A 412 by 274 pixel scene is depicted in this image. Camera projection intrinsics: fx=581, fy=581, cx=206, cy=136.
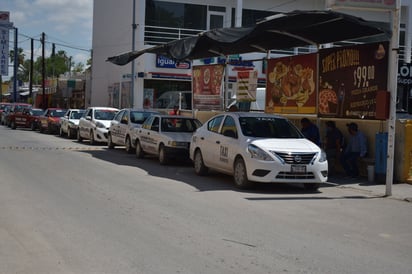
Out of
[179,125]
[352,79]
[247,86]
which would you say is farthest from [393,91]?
[247,86]

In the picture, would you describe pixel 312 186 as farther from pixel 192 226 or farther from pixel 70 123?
pixel 70 123

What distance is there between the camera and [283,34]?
17672 mm

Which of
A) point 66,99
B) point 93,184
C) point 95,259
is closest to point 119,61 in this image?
point 93,184

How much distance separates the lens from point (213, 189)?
12.5 metres

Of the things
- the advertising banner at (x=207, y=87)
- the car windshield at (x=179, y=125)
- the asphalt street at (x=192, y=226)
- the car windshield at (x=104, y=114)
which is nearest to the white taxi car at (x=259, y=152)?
the asphalt street at (x=192, y=226)

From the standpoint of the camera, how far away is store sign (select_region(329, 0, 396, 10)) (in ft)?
40.3

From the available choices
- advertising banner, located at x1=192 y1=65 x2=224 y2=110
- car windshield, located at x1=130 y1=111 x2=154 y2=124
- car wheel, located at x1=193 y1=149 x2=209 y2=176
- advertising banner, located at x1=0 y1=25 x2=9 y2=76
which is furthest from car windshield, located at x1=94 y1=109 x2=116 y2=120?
advertising banner, located at x1=0 y1=25 x2=9 y2=76

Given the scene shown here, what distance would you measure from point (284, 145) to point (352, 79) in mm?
4890

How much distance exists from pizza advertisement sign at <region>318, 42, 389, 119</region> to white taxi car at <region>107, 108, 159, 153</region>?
22.5 feet

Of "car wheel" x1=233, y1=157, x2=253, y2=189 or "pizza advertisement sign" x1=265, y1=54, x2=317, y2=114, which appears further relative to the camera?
"pizza advertisement sign" x1=265, y1=54, x2=317, y2=114

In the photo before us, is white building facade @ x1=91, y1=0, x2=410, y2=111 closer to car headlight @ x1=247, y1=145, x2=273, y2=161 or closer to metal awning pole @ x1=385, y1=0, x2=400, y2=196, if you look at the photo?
metal awning pole @ x1=385, y1=0, x2=400, y2=196

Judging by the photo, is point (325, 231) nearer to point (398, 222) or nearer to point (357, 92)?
point (398, 222)

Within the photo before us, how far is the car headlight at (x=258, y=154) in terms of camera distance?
1197cm

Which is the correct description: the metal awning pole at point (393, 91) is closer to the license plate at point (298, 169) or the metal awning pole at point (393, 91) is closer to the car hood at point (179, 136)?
the license plate at point (298, 169)
